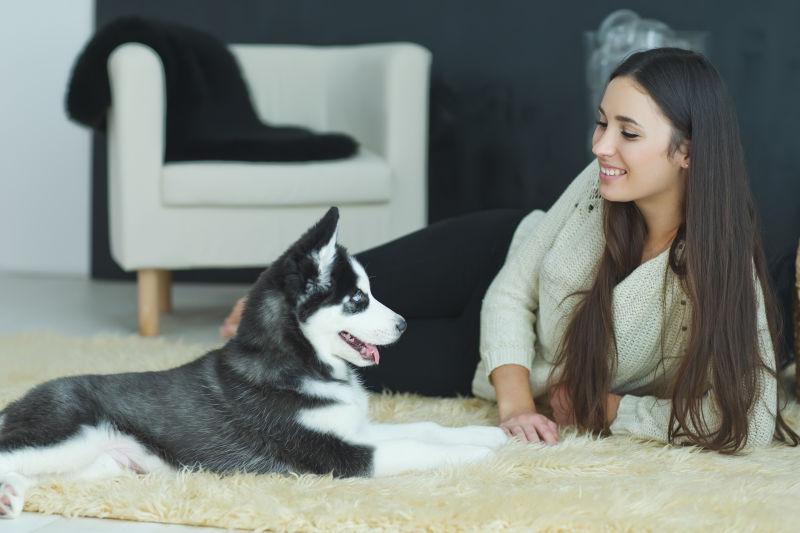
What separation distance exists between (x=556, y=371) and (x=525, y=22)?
2643 mm

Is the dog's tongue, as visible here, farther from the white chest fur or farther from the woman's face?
the woman's face

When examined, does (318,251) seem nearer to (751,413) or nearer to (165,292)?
(751,413)

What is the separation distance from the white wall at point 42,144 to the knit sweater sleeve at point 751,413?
11.8 feet

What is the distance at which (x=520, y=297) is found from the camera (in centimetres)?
229

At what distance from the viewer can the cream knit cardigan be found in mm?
2047

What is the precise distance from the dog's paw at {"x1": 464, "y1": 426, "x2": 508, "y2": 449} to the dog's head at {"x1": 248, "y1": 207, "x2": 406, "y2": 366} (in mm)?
273

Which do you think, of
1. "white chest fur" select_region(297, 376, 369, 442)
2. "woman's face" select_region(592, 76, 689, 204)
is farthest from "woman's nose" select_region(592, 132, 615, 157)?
"white chest fur" select_region(297, 376, 369, 442)

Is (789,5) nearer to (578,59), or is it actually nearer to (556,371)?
(578,59)

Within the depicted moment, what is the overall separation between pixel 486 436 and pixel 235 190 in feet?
5.66

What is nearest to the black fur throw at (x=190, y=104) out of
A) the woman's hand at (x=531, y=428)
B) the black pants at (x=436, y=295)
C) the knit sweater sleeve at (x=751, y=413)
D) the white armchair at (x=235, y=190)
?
the white armchair at (x=235, y=190)

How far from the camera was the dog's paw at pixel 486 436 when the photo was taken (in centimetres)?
200

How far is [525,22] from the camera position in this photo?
15.0ft

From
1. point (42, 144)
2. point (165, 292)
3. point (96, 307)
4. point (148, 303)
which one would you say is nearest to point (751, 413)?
point (148, 303)

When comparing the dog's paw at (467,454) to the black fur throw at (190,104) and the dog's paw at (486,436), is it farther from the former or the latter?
the black fur throw at (190,104)
